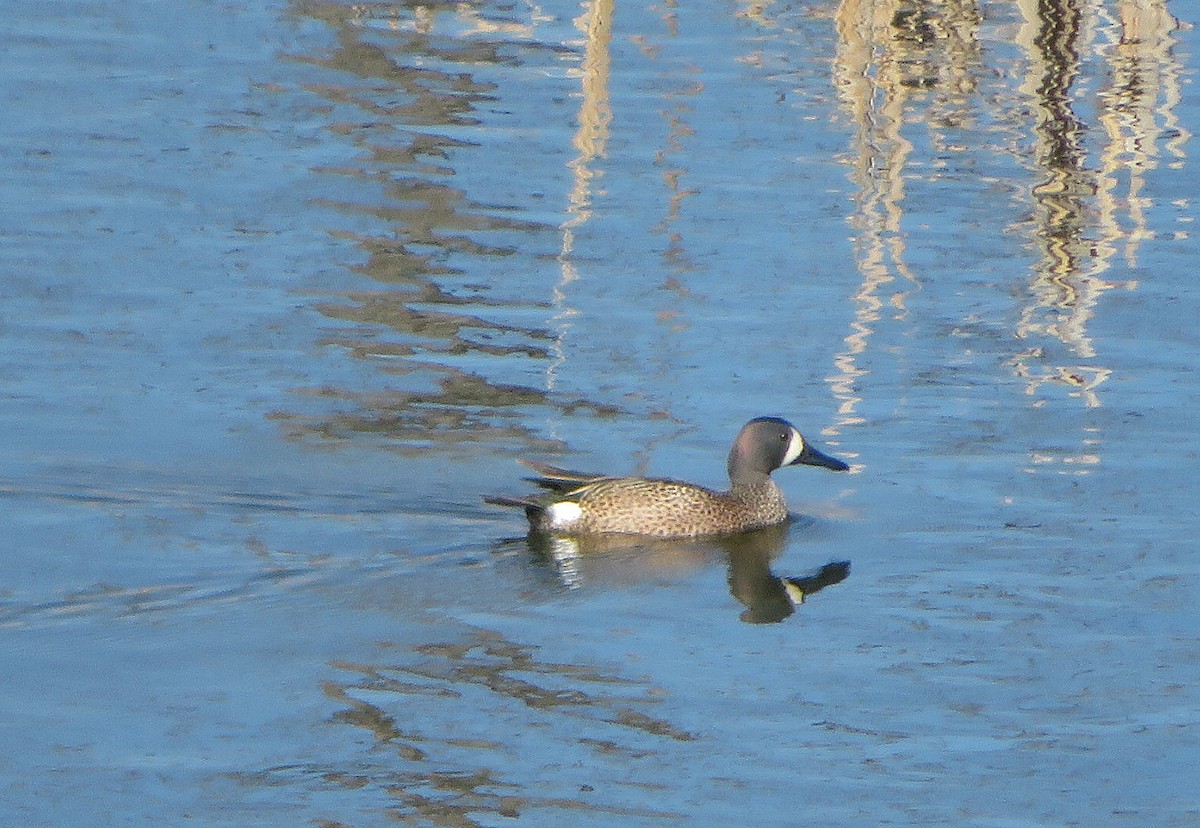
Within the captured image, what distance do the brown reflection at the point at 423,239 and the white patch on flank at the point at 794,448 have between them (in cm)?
120

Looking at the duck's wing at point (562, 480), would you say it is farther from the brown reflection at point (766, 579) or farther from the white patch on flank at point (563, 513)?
the brown reflection at point (766, 579)

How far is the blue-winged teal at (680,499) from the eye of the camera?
9867 mm

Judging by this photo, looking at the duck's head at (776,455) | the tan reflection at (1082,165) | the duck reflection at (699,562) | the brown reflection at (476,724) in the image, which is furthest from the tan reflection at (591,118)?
the brown reflection at (476,724)

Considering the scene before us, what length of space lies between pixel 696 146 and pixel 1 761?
28.0ft

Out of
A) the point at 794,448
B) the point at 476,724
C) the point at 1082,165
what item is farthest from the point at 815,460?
the point at 1082,165

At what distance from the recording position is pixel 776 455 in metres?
10.2

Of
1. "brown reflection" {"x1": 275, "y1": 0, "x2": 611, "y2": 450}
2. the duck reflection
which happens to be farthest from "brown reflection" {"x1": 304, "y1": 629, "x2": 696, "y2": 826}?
"brown reflection" {"x1": 275, "y1": 0, "x2": 611, "y2": 450}

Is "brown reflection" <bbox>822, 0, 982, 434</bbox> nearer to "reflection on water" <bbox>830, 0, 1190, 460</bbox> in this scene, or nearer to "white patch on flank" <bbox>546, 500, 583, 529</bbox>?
"reflection on water" <bbox>830, 0, 1190, 460</bbox>

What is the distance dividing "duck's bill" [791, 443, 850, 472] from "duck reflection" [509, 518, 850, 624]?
0.30 metres

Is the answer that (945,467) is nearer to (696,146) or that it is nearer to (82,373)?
(82,373)

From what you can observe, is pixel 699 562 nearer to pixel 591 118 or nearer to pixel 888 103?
pixel 591 118

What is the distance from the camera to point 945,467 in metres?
10.5

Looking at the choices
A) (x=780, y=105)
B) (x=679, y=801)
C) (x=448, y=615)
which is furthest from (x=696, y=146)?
(x=679, y=801)

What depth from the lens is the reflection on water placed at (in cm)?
1244
